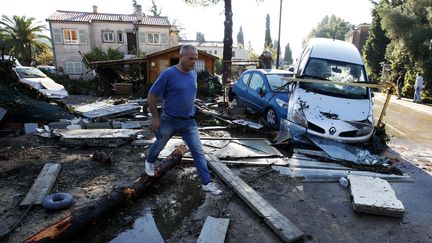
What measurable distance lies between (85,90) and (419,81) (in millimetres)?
21897

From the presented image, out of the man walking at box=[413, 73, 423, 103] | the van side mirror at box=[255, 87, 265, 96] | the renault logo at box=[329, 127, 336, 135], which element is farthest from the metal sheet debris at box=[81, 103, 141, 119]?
the man walking at box=[413, 73, 423, 103]

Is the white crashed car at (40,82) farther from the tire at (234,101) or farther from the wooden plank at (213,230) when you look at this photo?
the wooden plank at (213,230)

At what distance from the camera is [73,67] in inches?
1256

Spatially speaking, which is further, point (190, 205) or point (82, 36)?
point (82, 36)

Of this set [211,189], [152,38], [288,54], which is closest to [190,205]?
[211,189]

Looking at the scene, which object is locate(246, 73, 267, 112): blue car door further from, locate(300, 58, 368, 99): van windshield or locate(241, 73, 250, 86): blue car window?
locate(300, 58, 368, 99): van windshield

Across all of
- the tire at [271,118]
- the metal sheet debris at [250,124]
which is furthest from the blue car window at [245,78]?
the metal sheet debris at [250,124]

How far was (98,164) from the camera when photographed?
5641 mm

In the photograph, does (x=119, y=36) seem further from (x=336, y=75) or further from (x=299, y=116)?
(x=299, y=116)

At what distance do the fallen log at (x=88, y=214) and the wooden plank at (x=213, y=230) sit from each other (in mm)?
1158

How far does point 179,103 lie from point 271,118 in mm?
4947

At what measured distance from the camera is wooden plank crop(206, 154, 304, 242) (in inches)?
137

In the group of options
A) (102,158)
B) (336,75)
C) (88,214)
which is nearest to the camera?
(88,214)

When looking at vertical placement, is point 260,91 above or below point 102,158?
above
